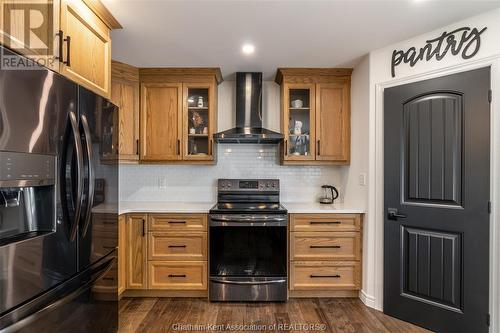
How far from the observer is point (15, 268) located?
3.29ft

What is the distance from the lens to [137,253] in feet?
8.50

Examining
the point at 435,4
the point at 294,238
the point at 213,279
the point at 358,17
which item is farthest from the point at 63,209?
the point at 435,4

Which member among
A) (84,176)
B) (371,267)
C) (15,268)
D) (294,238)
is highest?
(84,176)

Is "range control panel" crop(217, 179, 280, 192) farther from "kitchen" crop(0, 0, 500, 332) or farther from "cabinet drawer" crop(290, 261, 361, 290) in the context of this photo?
"cabinet drawer" crop(290, 261, 361, 290)

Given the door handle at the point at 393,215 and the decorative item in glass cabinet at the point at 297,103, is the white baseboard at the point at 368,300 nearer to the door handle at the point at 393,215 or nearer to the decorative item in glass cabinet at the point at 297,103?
the door handle at the point at 393,215

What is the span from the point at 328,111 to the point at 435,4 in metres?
1.30

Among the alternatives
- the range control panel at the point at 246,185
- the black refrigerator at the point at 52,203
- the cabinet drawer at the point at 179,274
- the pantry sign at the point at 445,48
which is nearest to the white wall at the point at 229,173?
the range control panel at the point at 246,185

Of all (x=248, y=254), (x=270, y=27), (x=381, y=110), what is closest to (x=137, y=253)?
(x=248, y=254)

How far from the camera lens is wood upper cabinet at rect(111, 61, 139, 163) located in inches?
109

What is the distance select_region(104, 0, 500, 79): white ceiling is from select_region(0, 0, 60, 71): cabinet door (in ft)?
1.64

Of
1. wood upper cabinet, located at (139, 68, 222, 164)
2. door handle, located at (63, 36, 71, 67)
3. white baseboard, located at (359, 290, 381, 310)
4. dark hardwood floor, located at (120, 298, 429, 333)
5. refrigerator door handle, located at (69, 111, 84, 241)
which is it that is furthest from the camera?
wood upper cabinet, located at (139, 68, 222, 164)

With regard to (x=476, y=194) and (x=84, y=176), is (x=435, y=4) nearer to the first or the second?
(x=476, y=194)

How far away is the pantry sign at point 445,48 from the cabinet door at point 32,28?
2.52m

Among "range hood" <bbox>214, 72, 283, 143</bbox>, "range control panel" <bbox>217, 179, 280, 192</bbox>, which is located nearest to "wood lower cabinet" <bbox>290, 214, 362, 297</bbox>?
"range control panel" <bbox>217, 179, 280, 192</bbox>
